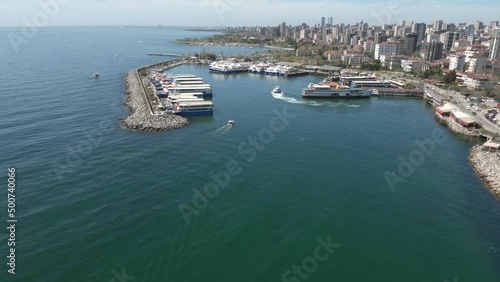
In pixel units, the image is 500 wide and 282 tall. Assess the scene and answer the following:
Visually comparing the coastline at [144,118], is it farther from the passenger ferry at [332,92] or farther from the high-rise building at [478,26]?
the high-rise building at [478,26]

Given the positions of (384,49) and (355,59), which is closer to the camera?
(355,59)

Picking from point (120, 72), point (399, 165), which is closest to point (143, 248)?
point (399, 165)

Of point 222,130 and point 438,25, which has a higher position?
point 438,25

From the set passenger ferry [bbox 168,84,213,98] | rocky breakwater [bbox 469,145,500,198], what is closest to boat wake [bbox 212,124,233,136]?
passenger ferry [bbox 168,84,213,98]

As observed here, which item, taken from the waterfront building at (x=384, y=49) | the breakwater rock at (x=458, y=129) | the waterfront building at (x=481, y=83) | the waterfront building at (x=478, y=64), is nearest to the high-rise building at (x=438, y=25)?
the waterfront building at (x=384, y=49)

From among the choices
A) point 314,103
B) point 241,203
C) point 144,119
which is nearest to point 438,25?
point 314,103

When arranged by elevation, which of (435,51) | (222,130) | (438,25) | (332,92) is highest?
(438,25)

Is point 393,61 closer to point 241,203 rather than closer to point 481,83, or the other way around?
point 481,83
